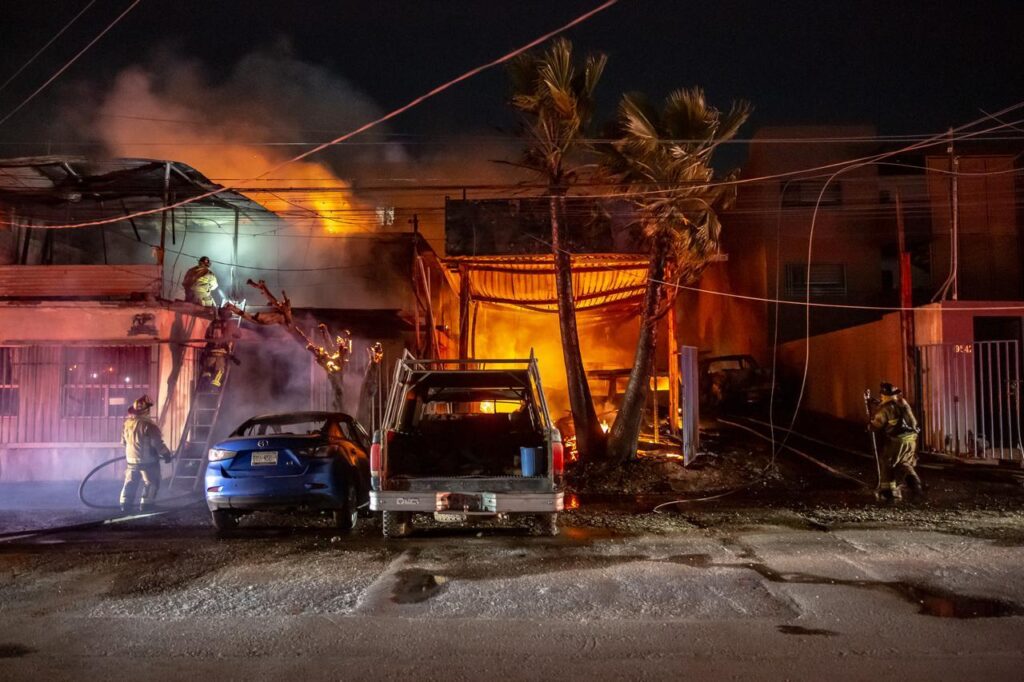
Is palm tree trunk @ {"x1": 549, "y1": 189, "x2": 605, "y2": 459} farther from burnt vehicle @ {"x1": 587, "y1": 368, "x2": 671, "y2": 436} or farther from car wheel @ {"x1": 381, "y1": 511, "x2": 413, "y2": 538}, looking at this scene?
car wheel @ {"x1": 381, "y1": 511, "x2": 413, "y2": 538}

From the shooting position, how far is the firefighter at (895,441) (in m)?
9.89

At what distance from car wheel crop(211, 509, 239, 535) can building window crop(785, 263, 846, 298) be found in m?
20.2

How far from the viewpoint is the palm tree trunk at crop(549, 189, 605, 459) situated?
12.8 meters

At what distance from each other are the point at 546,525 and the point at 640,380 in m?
5.44

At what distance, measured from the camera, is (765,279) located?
24.4 metres

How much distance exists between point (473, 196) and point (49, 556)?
18.2 metres

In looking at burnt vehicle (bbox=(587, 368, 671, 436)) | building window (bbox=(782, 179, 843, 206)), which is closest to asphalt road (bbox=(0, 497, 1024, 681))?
burnt vehicle (bbox=(587, 368, 671, 436))

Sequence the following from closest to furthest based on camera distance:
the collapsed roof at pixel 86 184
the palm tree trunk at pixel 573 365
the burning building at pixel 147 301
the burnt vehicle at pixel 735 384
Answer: the burning building at pixel 147 301 < the palm tree trunk at pixel 573 365 < the collapsed roof at pixel 86 184 < the burnt vehicle at pixel 735 384

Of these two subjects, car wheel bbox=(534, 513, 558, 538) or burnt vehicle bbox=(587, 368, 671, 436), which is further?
burnt vehicle bbox=(587, 368, 671, 436)

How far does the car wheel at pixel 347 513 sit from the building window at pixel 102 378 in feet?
20.7

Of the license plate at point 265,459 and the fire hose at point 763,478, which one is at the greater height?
the license plate at point 265,459

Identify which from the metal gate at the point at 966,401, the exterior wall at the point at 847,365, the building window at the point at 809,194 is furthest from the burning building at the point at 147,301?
the building window at the point at 809,194

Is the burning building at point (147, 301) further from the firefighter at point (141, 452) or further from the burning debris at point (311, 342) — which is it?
the firefighter at point (141, 452)

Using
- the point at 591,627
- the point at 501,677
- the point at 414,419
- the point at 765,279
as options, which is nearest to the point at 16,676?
the point at 501,677
